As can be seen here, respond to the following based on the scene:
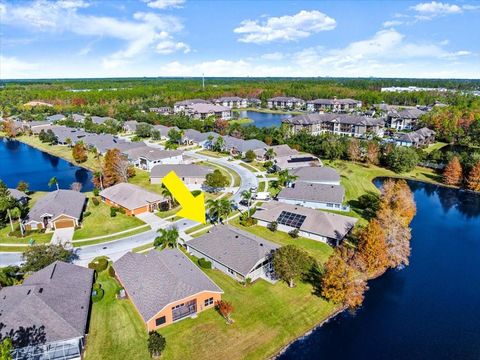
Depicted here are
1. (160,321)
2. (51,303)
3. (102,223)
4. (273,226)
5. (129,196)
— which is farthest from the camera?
(129,196)

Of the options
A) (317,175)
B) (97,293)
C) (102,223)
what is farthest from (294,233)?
(102,223)

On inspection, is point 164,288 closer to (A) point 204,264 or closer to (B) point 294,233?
(A) point 204,264

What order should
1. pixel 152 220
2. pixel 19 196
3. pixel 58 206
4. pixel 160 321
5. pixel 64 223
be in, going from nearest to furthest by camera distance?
pixel 160 321, pixel 64 223, pixel 58 206, pixel 152 220, pixel 19 196

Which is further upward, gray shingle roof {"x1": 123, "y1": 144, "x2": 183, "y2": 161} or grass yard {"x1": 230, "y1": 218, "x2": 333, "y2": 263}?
gray shingle roof {"x1": 123, "y1": 144, "x2": 183, "y2": 161}

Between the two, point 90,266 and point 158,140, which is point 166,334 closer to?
point 90,266

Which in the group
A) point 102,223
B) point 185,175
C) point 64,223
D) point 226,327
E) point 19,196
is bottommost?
point 226,327

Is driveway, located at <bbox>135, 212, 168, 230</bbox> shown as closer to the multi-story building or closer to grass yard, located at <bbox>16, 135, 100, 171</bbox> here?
grass yard, located at <bbox>16, 135, 100, 171</bbox>

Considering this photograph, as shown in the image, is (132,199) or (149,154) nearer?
(132,199)

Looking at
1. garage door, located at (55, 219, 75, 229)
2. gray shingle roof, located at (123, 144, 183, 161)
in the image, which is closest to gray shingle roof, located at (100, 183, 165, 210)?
garage door, located at (55, 219, 75, 229)
